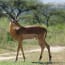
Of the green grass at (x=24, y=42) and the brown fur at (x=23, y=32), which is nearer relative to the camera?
the brown fur at (x=23, y=32)

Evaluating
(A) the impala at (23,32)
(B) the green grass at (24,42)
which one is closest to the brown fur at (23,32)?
(A) the impala at (23,32)

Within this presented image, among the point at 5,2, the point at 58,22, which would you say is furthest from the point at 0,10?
the point at 58,22

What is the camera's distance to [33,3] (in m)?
59.7

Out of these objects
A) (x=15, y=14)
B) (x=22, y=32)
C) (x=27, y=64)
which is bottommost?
(x=27, y=64)

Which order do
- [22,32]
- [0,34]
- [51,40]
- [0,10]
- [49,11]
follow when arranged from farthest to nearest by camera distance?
1. [49,11]
2. [0,10]
3. [51,40]
4. [0,34]
5. [22,32]

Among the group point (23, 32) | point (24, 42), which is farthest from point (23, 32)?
point (24, 42)

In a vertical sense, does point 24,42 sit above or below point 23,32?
below

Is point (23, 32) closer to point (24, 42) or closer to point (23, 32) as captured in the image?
point (23, 32)

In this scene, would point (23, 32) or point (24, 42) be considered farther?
point (24, 42)

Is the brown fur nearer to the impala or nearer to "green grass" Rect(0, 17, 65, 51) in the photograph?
the impala

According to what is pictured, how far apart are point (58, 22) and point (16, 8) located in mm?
8104

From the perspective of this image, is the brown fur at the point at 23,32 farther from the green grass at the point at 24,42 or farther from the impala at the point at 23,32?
the green grass at the point at 24,42

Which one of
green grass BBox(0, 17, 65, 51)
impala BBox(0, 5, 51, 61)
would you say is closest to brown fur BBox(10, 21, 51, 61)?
impala BBox(0, 5, 51, 61)

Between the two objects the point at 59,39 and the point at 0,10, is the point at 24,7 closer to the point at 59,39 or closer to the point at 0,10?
the point at 0,10
